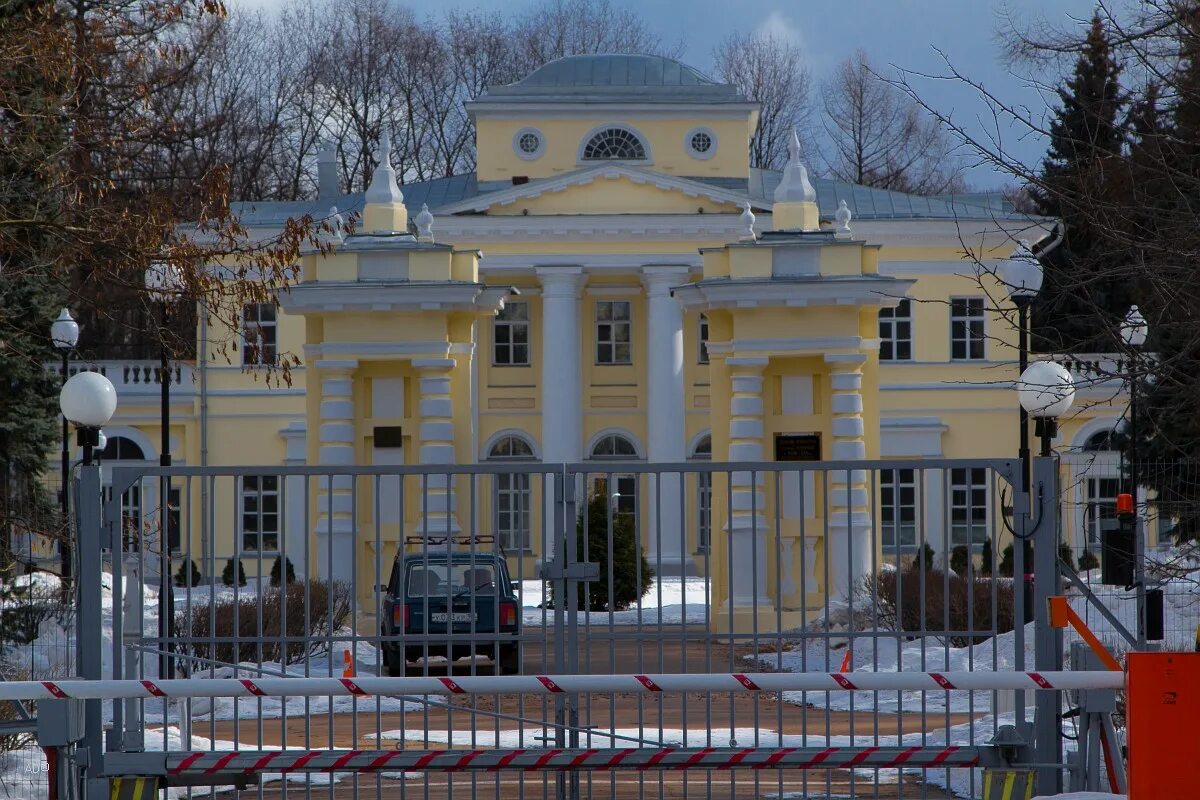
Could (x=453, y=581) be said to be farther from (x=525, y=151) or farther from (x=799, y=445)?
(x=525, y=151)

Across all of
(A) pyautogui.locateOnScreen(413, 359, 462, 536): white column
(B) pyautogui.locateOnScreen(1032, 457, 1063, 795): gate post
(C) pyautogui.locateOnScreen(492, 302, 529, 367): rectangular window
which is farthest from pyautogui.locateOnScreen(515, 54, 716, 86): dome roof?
(B) pyautogui.locateOnScreen(1032, 457, 1063, 795): gate post

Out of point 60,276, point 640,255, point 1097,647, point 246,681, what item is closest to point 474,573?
point 246,681

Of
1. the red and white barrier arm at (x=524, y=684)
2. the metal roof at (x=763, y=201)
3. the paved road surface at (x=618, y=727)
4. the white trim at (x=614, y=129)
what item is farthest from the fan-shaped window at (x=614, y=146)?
the red and white barrier arm at (x=524, y=684)

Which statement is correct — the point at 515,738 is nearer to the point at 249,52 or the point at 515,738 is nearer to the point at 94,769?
the point at 94,769

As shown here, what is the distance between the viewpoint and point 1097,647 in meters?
8.62

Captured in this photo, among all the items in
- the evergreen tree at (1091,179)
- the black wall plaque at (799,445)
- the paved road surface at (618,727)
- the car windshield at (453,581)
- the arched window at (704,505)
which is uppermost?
the evergreen tree at (1091,179)

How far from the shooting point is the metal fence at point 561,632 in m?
8.80

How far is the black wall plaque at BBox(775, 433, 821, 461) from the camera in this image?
985 inches

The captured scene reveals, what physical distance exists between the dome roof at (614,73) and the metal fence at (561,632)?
91.1ft

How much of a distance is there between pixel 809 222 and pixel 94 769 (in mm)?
20420

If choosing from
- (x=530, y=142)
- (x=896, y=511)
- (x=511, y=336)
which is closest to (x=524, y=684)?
(x=896, y=511)

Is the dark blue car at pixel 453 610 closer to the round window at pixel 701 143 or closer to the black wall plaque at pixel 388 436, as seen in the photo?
the black wall plaque at pixel 388 436

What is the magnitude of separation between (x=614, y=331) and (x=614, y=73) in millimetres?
9001

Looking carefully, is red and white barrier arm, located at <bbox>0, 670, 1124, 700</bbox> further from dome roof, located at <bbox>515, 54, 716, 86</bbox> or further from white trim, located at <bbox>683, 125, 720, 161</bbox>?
dome roof, located at <bbox>515, 54, 716, 86</bbox>
